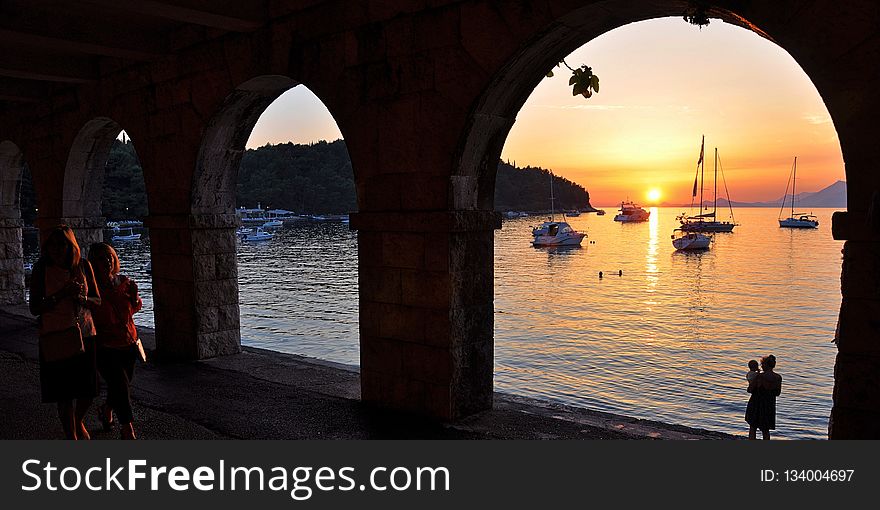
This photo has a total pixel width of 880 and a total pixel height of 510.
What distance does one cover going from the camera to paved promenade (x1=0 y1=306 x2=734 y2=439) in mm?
4859

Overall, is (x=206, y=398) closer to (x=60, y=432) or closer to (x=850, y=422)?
(x=60, y=432)

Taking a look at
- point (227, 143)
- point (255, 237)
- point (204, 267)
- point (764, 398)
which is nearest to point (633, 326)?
point (764, 398)

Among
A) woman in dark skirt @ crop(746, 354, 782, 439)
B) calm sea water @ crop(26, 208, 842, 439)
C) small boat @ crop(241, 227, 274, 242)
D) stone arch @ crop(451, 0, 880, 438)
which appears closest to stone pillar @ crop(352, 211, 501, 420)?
stone arch @ crop(451, 0, 880, 438)

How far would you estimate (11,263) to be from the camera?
1236cm

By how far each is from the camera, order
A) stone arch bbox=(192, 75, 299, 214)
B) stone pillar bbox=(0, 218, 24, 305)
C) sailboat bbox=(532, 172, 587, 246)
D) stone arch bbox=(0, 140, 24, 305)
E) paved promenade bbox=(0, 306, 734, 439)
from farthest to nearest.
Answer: sailboat bbox=(532, 172, 587, 246) < stone pillar bbox=(0, 218, 24, 305) < stone arch bbox=(0, 140, 24, 305) < stone arch bbox=(192, 75, 299, 214) < paved promenade bbox=(0, 306, 734, 439)

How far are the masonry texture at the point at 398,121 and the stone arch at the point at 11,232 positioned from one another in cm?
475

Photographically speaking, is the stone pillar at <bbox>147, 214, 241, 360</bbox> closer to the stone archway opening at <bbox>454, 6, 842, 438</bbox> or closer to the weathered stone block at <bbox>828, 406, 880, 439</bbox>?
the stone archway opening at <bbox>454, 6, 842, 438</bbox>

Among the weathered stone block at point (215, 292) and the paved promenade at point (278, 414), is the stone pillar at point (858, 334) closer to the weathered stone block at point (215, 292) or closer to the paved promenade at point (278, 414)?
the paved promenade at point (278, 414)

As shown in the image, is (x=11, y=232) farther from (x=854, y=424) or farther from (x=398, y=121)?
(x=854, y=424)

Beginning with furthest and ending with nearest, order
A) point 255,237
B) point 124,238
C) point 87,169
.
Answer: point 255,237 < point 124,238 < point 87,169

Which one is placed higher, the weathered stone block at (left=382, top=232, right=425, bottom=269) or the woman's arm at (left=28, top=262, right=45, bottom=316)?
the weathered stone block at (left=382, top=232, right=425, bottom=269)

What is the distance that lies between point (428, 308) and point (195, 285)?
144 inches

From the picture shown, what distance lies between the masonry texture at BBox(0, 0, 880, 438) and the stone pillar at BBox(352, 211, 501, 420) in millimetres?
16

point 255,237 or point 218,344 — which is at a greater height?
point 218,344
